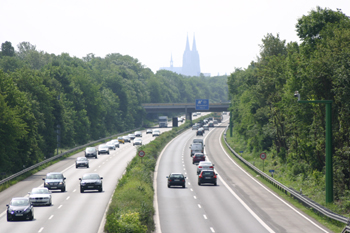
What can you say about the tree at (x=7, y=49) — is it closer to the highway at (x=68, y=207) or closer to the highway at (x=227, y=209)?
the highway at (x=68, y=207)

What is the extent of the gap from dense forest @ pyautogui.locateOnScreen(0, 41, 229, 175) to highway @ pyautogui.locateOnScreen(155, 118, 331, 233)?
18610mm

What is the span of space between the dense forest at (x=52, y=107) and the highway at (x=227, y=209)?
61.1 ft

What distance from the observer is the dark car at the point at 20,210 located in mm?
31219

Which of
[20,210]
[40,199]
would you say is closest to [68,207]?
[40,199]

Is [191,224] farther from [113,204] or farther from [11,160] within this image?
[11,160]

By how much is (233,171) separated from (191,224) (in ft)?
109

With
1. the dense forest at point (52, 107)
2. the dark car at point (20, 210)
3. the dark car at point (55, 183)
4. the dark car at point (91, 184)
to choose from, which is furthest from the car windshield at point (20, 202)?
the dense forest at point (52, 107)

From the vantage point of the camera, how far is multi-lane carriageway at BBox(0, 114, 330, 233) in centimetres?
2944

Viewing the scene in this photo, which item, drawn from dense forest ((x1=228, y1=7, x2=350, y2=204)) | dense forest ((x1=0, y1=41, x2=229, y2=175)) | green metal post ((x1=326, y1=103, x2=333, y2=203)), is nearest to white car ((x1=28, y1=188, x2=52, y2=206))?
green metal post ((x1=326, y1=103, x2=333, y2=203))

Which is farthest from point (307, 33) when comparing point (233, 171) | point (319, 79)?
point (233, 171)

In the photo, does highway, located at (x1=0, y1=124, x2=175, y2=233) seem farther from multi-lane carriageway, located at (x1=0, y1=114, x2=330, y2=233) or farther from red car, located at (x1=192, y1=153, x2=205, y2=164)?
red car, located at (x1=192, y1=153, x2=205, y2=164)

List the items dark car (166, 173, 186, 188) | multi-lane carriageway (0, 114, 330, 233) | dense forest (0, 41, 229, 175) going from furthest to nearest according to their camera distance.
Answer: dense forest (0, 41, 229, 175) → dark car (166, 173, 186, 188) → multi-lane carriageway (0, 114, 330, 233)

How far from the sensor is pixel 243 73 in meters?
109

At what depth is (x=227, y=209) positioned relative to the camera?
36.2 metres
